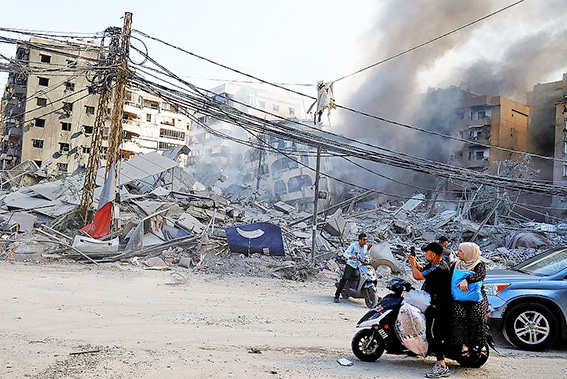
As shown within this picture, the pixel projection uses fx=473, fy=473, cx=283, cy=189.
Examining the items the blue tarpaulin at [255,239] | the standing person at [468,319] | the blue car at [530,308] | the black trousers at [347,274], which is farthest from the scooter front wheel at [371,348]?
the blue tarpaulin at [255,239]

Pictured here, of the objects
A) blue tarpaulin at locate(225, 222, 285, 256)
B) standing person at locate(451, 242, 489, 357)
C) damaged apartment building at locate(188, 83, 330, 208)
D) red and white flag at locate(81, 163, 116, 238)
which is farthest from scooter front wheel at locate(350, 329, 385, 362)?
red and white flag at locate(81, 163, 116, 238)

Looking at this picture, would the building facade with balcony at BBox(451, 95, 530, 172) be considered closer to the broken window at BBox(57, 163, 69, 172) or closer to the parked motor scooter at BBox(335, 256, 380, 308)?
the broken window at BBox(57, 163, 69, 172)

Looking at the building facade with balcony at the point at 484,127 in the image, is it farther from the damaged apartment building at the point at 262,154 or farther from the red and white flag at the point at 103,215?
the red and white flag at the point at 103,215

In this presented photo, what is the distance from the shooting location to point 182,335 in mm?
5754

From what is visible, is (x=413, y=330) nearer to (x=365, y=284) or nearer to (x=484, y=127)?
(x=365, y=284)

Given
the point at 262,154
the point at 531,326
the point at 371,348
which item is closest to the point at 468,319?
the point at 371,348

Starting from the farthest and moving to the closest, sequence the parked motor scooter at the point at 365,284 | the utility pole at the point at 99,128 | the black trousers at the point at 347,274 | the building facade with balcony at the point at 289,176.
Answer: the building facade with balcony at the point at 289,176 → the utility pole at the point at 99,128 → the black trousers at the point at 347,274 → the parked motor scooter at the point at 365,284

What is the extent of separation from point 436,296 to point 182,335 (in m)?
3.03

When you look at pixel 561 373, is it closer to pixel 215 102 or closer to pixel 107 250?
pixel 215 102

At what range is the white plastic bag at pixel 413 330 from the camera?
4.62 meters

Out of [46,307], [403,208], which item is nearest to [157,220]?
[46,307]

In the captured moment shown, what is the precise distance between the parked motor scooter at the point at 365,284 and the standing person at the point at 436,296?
4383 millimetres

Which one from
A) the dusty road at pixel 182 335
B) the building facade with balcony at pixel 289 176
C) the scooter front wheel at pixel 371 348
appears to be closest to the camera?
the dusty road at pixel 182 335

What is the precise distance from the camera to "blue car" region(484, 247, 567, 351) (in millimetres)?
6055
